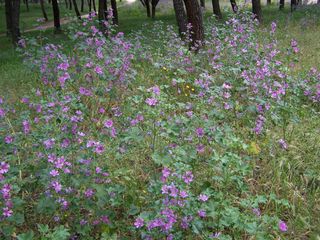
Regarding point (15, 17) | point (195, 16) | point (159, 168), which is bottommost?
point (159, 168)

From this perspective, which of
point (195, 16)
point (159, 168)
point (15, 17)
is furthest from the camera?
point (15, 17)

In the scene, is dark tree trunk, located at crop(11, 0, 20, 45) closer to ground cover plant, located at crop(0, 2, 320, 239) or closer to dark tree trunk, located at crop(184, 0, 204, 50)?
dark tree trunk, located at crop(184, 0, 204, 50)

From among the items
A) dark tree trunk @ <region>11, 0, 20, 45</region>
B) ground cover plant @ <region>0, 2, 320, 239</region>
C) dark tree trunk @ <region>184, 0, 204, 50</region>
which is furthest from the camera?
dark tree trunk @ <region>11, 0, 20, 45</region>

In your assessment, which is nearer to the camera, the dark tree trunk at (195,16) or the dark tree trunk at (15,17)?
the dark tree trunk at (195,16)

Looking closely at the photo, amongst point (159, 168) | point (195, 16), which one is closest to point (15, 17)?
point (195, 16)

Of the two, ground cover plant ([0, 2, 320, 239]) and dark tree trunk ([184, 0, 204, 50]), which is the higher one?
dark tree trunk ([184, 0, 204, 50])

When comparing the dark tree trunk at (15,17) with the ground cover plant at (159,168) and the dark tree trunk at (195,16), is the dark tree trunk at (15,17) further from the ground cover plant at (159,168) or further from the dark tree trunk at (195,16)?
the ground cover plant at (159,168)

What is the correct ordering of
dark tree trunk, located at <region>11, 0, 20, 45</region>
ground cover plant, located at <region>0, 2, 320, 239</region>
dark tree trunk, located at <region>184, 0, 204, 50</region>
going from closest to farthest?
ground cover plant, located at <region>0, 2, 320, 239</region> < dark tree trunk, located at <region>184, 0, 204, 50</region> < dark tree trunk, located at <region>11, 0, 20, 45</region>

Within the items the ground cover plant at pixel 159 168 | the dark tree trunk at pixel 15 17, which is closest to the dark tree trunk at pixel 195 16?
the ground cover plant at pixel 159 168

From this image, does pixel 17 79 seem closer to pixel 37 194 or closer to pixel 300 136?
pixel 37 194

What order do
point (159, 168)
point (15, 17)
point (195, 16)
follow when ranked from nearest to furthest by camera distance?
point (159, 168), point (195, 16), point (15, 17)

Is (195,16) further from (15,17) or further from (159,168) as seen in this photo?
(15,17)

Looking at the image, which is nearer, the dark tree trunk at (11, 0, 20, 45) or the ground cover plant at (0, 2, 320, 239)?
the ground cover plant at (0, 2, 320, 239)

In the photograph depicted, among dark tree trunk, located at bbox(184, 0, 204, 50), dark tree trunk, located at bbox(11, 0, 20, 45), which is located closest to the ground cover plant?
dark tree trunk, located at bbox(184, 0, 204, 50)
